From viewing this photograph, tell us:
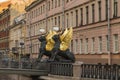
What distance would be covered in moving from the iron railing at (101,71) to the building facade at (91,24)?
16885 mm

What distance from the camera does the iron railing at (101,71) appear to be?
2590cm

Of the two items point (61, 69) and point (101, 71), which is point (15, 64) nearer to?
point (61, 69)

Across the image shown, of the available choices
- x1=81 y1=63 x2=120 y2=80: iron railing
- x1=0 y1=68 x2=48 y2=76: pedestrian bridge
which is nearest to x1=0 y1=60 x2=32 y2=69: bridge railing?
x1=0 y1=68 x2=48 y2=76: pedestrian bridge

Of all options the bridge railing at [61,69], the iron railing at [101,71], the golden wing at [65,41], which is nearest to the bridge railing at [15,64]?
the golden wing at [65,41]

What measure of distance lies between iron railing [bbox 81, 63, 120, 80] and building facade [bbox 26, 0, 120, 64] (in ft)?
55.4

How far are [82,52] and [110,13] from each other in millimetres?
9931

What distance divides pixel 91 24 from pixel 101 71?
2659 centimetres

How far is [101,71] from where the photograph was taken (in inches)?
1059

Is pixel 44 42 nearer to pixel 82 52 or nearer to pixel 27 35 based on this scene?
pixel 82 52

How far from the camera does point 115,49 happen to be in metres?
46.4

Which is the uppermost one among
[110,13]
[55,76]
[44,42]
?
[110,13]

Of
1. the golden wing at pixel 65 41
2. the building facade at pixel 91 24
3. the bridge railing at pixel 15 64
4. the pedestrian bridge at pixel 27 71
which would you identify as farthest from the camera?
the building facade at pixel 91 24

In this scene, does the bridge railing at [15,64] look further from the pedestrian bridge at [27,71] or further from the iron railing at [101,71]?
the iron railing at [101,71]

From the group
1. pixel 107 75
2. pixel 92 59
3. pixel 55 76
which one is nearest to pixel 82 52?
pixel 92 59
